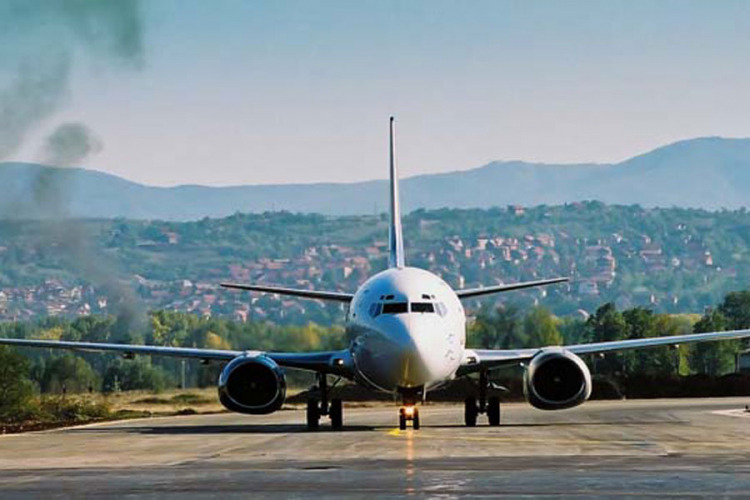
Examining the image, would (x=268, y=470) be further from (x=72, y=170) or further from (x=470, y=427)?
(x=72, y=170)

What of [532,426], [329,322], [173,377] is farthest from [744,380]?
[532,426]

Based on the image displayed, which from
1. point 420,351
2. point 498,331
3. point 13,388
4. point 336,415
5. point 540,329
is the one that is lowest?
point 336,415

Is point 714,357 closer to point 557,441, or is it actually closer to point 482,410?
point 482,410

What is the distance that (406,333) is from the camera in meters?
42.2

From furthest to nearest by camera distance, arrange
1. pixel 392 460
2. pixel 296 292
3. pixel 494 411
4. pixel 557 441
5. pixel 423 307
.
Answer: pixel 494 411 → pixel 296 292 → pixel 423 307 → pixel 557 441 → pixel 392 460

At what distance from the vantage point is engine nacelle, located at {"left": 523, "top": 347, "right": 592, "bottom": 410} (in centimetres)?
4647

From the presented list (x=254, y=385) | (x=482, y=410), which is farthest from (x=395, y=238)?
(x=254, y=385)

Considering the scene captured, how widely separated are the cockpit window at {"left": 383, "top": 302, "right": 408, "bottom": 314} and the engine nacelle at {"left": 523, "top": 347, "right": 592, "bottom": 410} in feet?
17.2

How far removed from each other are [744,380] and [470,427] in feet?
143

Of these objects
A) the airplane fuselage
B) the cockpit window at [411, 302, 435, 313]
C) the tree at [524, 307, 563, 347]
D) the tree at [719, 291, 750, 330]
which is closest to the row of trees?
the tree at [524, 307, 563, 347]

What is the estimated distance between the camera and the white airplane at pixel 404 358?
42.6m

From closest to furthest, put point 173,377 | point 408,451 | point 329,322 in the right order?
point 408,451
point 173,377
point 329,322

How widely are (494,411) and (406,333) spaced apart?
685 cm

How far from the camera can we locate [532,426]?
47.4 metres
